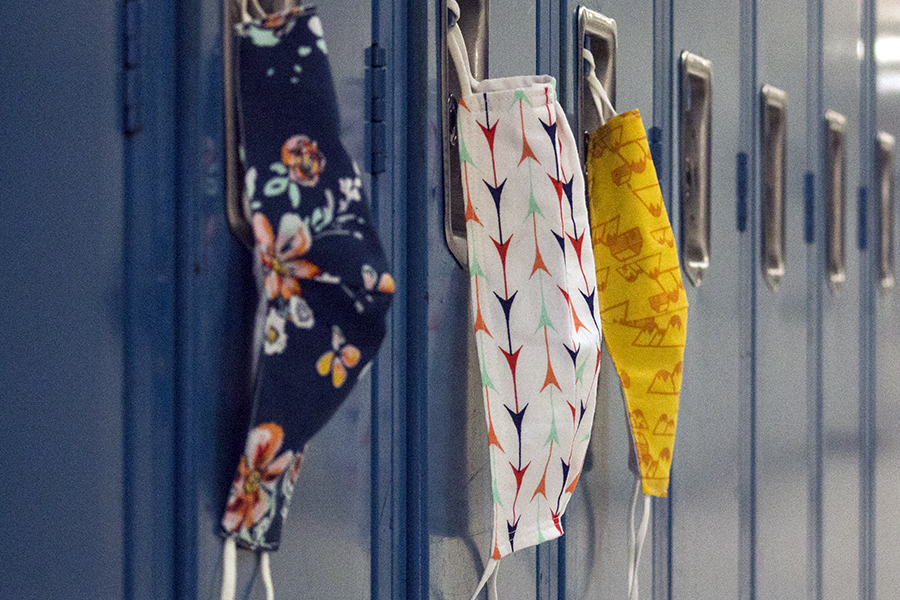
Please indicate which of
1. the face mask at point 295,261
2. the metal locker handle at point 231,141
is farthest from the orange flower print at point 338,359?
the metal locker handle at point 231,141

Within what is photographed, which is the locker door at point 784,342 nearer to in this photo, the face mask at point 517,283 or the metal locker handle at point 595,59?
the metal locker handle at point 595,59

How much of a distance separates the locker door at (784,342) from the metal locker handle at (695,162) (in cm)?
24

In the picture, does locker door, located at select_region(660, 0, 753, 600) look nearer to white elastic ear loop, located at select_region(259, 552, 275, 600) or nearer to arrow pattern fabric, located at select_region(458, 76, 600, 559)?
arrow pattern fabric, located at select_region(458, 76, 600, 559)

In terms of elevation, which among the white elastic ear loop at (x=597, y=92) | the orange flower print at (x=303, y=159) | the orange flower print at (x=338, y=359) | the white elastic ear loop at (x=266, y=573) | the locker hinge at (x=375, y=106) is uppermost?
the white elastic ear loop at (x=597, y=92)

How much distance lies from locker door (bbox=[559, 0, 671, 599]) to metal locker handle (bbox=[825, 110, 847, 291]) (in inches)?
35.3

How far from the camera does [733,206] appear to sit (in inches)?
64.8

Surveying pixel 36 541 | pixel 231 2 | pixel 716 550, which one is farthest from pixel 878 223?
pixel 36 541

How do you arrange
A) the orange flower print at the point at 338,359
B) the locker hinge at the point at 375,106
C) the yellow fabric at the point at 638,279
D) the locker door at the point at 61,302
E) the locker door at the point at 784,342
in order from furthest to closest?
the locker door at the point at 784,342 → the yellow fabric at the point at 638,279 → the locker hinge at the point at 375,106 → the orange flower print at the point at 338,359 → the locker door at the point at 61,302

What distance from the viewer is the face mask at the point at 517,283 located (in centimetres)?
99

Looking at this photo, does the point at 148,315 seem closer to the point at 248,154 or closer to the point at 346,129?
the point at 248,154

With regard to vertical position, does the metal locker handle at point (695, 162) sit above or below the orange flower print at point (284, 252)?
above

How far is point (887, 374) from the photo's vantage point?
2479 millimetres

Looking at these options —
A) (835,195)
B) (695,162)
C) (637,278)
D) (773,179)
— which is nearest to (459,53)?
(637,278)

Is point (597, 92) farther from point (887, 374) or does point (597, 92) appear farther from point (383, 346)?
point (887, 374)
